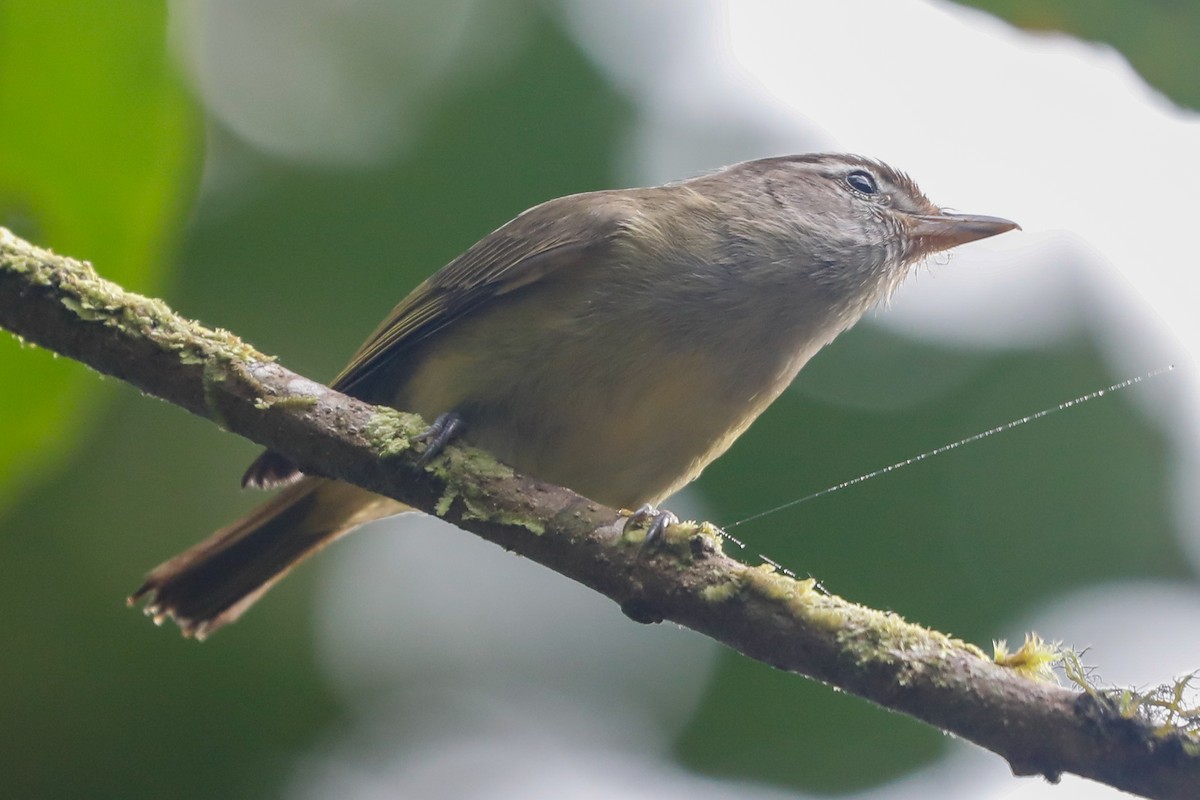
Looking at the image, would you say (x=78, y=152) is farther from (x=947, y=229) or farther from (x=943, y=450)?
(x=947, y=229)

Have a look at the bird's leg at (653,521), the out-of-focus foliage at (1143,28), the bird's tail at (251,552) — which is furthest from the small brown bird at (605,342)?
the out-of-focus foliage at (1143,28)

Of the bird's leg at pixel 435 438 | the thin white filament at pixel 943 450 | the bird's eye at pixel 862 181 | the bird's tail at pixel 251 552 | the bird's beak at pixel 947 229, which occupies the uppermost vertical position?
the bird's eye at pixel 862 181

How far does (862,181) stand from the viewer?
3.32 metres

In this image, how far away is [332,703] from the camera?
11.9 feet

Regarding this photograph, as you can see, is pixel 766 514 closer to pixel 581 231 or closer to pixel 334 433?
pixel 581 231

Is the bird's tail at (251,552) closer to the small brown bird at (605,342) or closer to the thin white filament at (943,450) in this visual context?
the small brown bird at (605,342)

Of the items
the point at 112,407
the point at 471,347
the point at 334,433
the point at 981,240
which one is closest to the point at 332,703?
the point at 112,407

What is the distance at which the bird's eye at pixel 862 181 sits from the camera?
3.29m

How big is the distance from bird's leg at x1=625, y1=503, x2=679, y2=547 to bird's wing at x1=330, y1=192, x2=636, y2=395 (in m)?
0.89

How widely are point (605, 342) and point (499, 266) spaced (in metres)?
0.41

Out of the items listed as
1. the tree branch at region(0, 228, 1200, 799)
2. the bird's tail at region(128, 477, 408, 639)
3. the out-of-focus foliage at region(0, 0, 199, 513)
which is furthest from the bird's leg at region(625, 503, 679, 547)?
the bird's tail at region(128, 477, 408, 639)

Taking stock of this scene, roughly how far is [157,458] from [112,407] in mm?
219

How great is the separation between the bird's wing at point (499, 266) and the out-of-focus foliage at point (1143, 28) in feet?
3.88

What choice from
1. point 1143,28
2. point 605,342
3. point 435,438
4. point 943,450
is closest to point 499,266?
point 605,342
